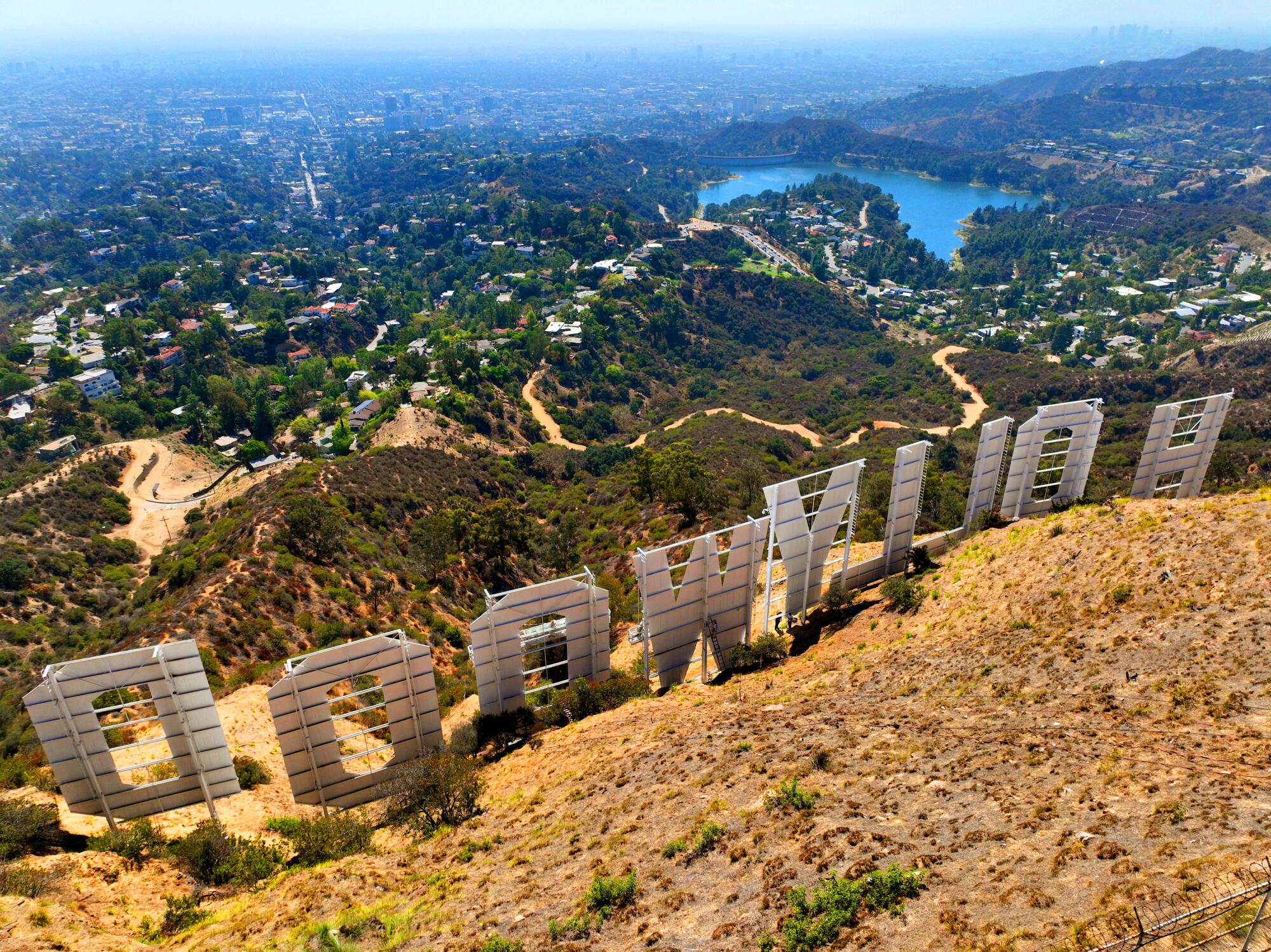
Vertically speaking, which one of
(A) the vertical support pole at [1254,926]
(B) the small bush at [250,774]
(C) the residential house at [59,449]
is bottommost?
(C) the residential house at [59,449]

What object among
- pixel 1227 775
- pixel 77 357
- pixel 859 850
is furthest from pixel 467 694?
pixel 77 357

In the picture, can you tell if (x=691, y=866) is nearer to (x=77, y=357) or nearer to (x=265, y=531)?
(x=265, y=531)

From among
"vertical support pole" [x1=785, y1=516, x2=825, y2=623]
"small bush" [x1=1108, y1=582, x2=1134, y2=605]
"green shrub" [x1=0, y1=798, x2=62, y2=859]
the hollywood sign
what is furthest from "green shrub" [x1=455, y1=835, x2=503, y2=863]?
"small bush" [x1=1108, y1=582, x2=1134, y2=605]

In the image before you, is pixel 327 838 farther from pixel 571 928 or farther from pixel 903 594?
pixel 903 594

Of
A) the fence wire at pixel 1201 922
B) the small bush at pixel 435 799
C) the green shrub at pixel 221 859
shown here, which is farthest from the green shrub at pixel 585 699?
the fence wire at pixel 1201 922

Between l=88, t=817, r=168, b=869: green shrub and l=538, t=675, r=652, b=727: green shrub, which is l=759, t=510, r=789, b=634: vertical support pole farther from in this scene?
l=88, t=817, r=168, b=869: green shrub

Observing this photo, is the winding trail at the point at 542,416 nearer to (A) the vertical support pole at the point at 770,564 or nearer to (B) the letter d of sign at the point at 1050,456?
(A) the vertical support pole at the point at 770,564
